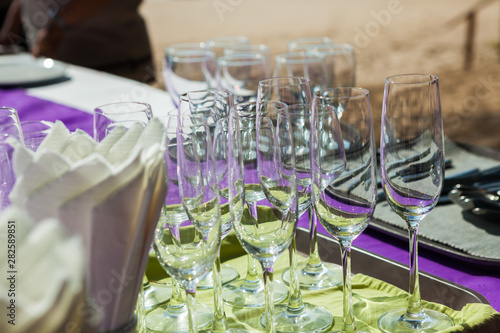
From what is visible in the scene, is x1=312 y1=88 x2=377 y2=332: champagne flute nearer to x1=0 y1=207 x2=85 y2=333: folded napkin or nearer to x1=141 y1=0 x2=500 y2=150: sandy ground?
x1=0 y1=207 x2=85 y2=333: folded napkin

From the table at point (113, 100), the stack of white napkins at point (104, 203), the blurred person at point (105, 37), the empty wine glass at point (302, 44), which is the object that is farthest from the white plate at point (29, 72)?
the stack of white napkins at point (104, 203)

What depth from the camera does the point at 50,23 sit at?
2.87 m

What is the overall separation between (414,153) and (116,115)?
1.23 feet

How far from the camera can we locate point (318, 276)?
0.96 m

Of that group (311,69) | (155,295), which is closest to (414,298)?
(155,295)

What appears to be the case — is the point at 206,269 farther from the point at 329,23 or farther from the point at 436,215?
the point at 329,23

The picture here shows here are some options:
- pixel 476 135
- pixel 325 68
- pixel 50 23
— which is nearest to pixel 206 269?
pixel 325 68

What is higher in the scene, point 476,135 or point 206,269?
point 206,269

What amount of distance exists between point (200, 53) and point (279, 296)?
0.80 meters

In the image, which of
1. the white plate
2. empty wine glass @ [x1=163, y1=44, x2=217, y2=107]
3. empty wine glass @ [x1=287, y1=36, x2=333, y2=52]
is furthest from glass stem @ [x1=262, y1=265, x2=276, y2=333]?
the white plate

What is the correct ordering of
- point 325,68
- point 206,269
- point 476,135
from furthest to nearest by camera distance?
point 476,135 → point 325,68 → point 206,269

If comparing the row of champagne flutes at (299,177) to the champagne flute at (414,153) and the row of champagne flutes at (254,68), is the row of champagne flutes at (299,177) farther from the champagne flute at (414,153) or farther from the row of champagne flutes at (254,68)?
the row of champagne flutes at (254,68)

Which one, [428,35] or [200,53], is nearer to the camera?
[200,53]

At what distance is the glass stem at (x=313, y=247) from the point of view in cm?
97
